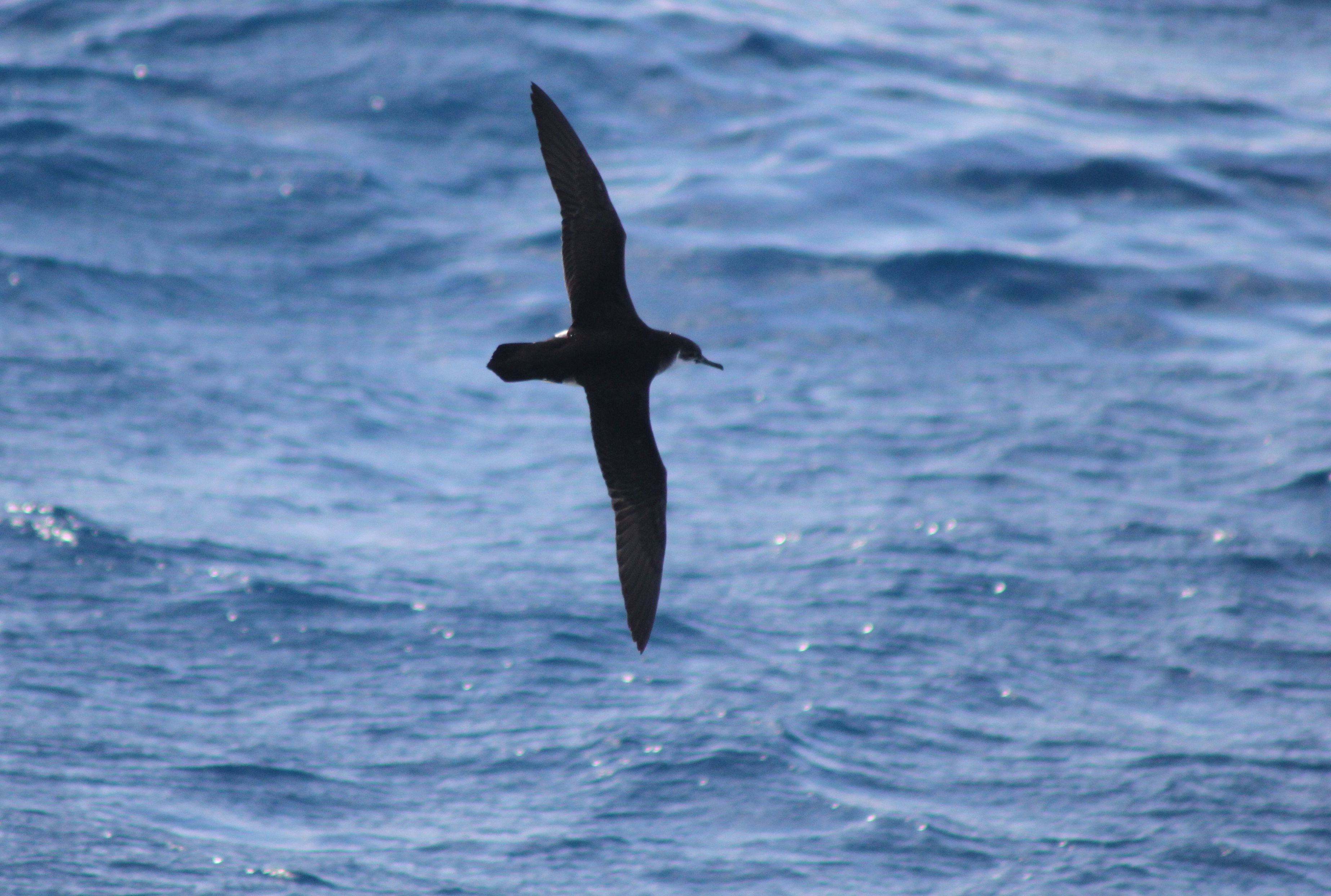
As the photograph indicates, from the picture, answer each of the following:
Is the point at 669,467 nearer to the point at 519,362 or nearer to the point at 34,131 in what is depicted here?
the point at 519,362

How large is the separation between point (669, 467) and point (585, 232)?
5.53 meters

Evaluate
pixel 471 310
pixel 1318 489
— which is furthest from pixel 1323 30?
pixel 471 310

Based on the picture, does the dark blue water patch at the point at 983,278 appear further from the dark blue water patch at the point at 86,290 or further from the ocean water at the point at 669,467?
the dark blue water patch at the point at 86,290

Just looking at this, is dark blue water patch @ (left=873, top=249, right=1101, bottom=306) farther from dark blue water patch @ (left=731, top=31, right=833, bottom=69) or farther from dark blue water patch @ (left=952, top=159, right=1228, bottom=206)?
dark blue water patch @ (left=731, top=31, right=833, bottom=69)

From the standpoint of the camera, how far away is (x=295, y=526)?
11680 mm

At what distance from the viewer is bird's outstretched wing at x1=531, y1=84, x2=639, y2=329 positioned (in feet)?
23.2

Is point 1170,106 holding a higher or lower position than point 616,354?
higher

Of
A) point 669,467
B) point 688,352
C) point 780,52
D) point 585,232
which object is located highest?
point 780,52

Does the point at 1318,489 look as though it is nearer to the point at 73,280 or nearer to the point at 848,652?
the point at 848,652

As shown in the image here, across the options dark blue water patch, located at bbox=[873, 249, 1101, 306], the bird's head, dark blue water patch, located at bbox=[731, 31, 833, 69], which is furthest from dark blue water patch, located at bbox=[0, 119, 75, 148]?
the bird's head

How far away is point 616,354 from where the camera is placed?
22.8 ft

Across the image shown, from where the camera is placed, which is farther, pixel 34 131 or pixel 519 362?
pixel 34 131

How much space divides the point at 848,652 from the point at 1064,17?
40.7 ft

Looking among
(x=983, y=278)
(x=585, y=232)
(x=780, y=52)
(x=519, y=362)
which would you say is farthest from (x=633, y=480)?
(x=780, y=52)
